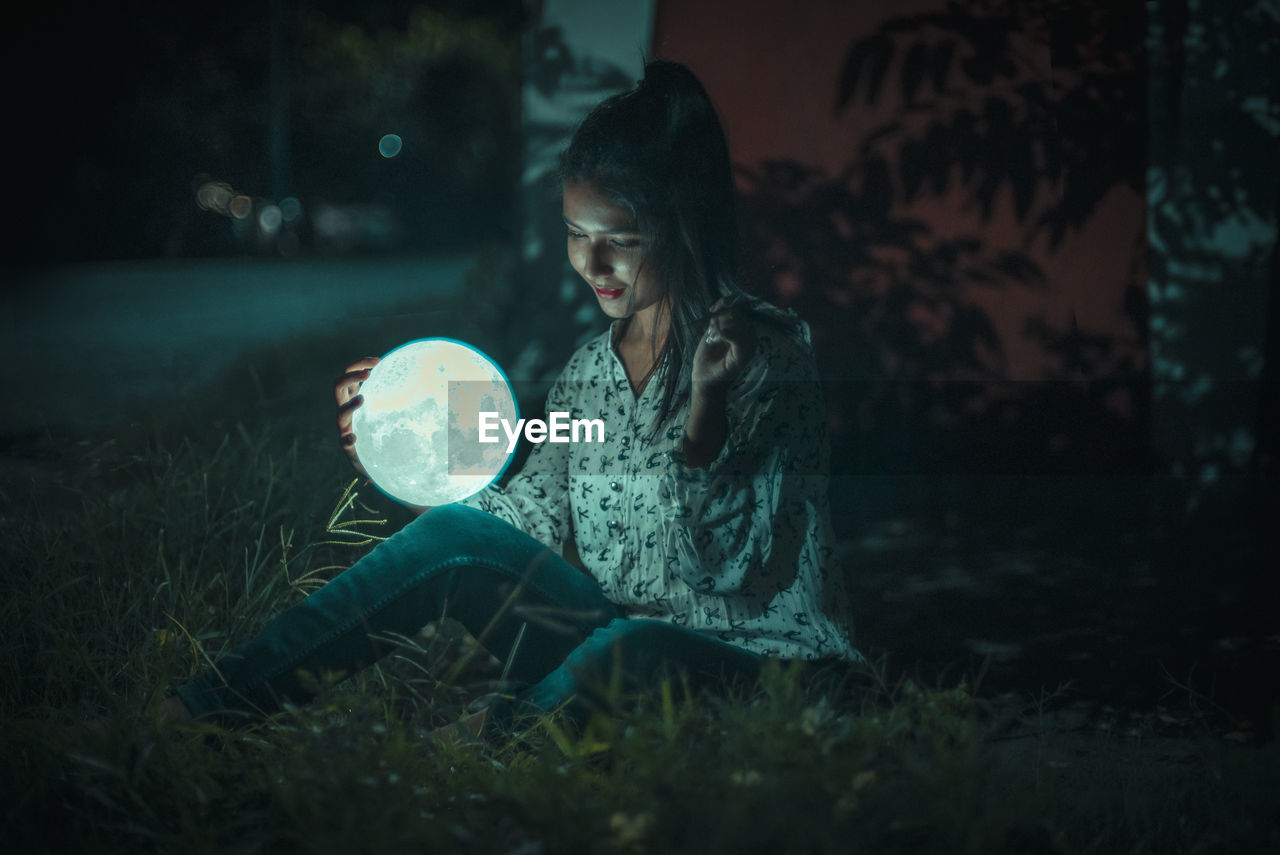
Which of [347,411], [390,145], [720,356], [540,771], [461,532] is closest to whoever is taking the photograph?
[540,771]

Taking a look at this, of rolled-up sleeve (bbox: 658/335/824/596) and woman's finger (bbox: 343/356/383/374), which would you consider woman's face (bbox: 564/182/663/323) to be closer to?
rolled-up sleeve (bbox: 658/335/824/596)

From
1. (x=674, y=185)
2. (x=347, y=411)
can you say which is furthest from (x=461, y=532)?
(x=674, y=185)

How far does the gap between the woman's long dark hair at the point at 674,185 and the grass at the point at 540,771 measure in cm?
83

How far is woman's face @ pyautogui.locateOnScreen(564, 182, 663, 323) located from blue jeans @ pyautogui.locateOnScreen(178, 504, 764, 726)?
62cm

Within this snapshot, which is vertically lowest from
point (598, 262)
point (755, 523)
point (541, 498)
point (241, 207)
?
point (241, 207)

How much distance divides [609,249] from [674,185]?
21 centimetres

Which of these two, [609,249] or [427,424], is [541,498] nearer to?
[427,424]

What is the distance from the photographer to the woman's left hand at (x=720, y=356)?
230 cm

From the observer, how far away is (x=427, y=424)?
2.59m

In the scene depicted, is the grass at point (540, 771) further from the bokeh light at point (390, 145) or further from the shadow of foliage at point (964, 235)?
the bokeh light at point (390, 145)

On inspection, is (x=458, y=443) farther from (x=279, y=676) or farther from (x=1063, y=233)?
(x=1063, y=233)

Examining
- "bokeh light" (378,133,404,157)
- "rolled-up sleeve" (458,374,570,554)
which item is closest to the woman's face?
"rolled-up sleeve" (458,374,570,554)

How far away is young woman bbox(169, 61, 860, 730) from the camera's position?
A: 2307mm

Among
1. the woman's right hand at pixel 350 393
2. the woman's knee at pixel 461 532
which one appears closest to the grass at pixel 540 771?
the woman's knee at pixel 461 532
